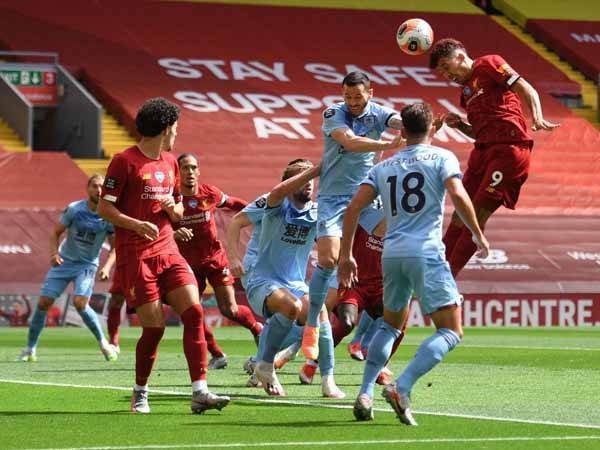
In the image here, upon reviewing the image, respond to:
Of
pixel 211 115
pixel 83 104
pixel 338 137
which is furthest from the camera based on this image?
pixel 211 115

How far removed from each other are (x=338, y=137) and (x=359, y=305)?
12.1 ft

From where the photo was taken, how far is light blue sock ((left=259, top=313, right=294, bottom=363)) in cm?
1163

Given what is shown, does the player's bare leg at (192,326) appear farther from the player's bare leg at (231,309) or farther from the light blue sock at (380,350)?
the player's bare leg at (231,309)

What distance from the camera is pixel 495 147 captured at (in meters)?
12.0

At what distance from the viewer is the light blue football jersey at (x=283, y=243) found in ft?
40.5

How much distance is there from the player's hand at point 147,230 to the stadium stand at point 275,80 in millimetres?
20330

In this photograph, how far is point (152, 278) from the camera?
1016 cm

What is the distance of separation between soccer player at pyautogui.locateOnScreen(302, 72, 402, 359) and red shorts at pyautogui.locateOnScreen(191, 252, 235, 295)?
4.22m

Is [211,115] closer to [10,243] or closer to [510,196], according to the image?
[10,243]

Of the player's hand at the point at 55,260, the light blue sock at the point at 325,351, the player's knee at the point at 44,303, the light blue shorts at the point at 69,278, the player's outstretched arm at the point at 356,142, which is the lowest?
the player's knee at the point at 44,303

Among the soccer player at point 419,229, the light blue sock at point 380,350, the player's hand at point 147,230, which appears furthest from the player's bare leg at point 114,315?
the soccer player at point 419,229

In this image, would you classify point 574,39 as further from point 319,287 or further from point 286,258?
point 319,287

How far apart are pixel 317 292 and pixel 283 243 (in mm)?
825

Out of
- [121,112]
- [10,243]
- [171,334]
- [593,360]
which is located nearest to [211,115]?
[121,112]
